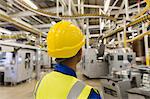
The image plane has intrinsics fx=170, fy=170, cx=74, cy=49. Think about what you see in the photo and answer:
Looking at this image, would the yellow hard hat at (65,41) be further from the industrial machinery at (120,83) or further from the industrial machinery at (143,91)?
the industrial machinery at (120,83)

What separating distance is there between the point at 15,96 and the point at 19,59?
6.31ft

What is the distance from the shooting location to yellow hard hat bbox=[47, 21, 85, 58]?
0.80m

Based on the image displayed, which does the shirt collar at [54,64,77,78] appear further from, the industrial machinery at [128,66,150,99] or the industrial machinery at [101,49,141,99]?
the industrial machinery at [101,49,141,99]

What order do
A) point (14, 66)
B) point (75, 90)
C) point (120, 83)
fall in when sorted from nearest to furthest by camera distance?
1. point (75, 90)
2. point (120, 83)
3. point (14, 66)

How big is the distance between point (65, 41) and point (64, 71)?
140 mm

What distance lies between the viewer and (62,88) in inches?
27.9

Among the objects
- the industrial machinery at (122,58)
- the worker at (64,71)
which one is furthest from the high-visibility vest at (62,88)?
the industrial machinery at (122,58)

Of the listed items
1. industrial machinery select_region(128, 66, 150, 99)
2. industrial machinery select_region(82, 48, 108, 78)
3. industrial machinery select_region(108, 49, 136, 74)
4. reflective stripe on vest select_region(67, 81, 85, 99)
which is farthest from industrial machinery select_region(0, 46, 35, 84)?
reflective stripe on vest select_region(67, 81, 85, 99)

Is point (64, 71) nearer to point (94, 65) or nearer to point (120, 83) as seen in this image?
point (120, 83)

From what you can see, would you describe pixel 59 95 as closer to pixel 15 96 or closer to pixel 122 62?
pixel 15 96

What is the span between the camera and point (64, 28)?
82 cm

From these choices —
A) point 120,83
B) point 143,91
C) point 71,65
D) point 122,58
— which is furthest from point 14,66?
point 71,65

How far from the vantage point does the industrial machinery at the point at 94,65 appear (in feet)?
21.7

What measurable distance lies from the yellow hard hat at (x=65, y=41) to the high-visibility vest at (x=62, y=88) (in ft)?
0.34
